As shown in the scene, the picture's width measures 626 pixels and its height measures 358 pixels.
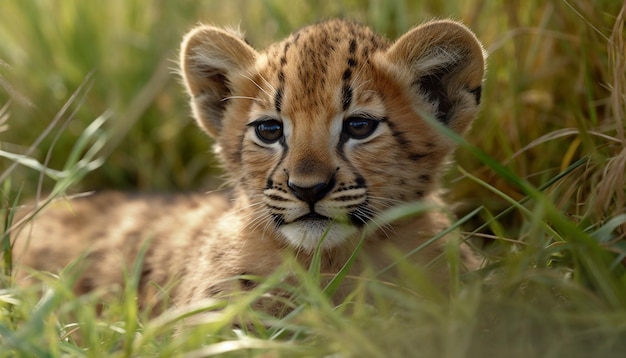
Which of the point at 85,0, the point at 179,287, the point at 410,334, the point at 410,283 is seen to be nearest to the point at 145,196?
the point at 179,287

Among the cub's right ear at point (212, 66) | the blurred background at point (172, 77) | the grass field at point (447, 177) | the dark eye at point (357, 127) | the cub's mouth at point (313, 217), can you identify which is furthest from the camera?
the blurred background at point (172, 77)

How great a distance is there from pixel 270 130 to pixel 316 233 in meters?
0.67

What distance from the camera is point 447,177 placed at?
18.7ft

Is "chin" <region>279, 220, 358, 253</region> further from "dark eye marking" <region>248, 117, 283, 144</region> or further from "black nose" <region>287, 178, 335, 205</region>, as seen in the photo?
"dark eye marking" <region>248, 117, 283, 144</region>

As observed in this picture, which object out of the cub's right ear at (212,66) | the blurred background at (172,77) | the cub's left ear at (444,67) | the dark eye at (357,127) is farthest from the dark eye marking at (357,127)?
the blurred background at (172,77)

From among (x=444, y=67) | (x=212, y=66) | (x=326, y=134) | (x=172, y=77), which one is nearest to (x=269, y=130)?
(x=326, y=134)

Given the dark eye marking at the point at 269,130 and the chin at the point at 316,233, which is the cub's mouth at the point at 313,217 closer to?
the chin at the point at 316,233

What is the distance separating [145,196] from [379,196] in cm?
279

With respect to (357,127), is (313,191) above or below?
below

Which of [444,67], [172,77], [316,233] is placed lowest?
[316,233]

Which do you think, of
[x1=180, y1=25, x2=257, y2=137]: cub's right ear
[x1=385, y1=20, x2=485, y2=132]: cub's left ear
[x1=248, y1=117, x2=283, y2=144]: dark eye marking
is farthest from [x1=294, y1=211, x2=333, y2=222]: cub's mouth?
[x1=180, y1=25, x2=257, y2=137]: cub's right ear

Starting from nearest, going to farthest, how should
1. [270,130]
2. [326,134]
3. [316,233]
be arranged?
[316,233] → [326,134] → [270,130]

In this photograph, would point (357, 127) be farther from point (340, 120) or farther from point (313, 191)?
point (313, 191)

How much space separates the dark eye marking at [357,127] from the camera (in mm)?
3914
